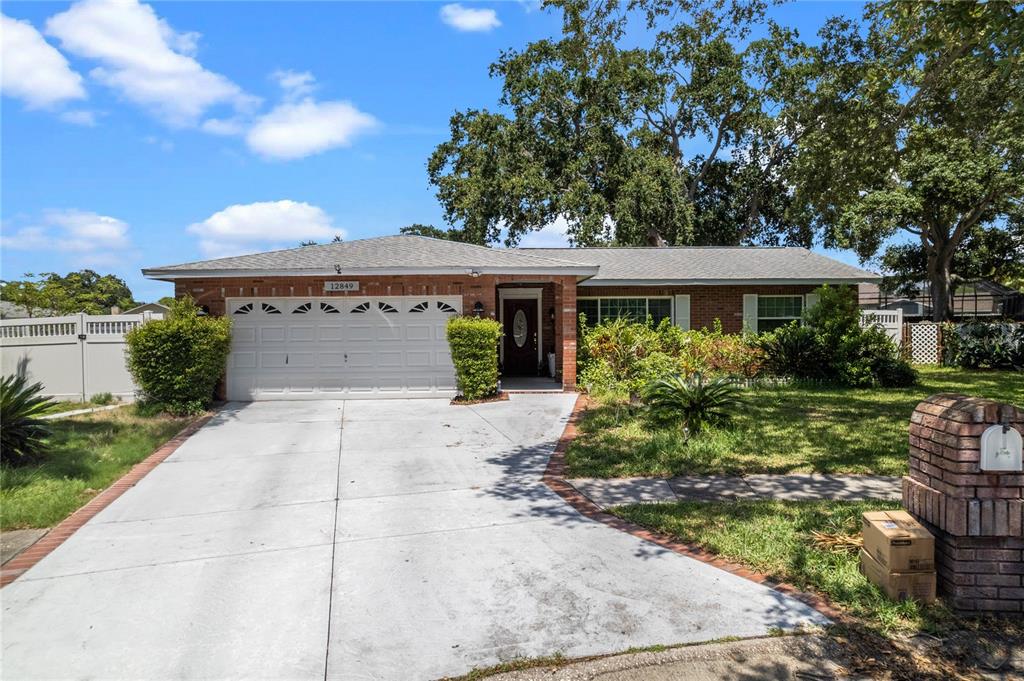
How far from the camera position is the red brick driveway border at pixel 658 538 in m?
4.23

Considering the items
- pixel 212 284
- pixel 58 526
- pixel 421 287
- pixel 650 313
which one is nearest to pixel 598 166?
pixel 650 313

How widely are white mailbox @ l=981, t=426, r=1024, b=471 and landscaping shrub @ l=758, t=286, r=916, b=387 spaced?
1173 cm

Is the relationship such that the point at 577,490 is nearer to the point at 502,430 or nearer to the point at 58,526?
the point at 502,430

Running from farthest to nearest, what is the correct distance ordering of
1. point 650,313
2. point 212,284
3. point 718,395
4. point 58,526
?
A: point 650,313 → point 212,284 → point 718,395 → point 58,526

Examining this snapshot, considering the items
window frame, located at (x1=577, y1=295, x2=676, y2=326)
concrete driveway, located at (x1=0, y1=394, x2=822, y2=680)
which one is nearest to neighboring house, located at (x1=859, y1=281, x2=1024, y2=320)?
window frame, located at (x1=577, y1=295, x2=676, y2=326)

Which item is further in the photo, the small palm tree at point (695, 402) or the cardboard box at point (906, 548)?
the small palm tree at point (695, 402)

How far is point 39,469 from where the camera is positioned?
24.6ft

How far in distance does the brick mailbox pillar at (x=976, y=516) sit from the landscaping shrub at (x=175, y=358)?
11.4 metres

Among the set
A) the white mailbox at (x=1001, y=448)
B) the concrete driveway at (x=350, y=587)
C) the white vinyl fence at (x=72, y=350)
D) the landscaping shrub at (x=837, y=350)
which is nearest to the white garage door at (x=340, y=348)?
the white vinyl fence at (x=72, y=350)

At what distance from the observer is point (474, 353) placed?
42.8ft

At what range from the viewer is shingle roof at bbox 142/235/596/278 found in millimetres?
13164

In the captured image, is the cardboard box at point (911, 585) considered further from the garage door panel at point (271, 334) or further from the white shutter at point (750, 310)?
the white shutter at point (750, 310)

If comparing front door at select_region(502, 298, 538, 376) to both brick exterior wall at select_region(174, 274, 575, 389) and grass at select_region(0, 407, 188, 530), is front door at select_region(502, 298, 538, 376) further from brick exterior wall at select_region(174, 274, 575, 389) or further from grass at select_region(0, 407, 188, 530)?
grass at select_region(0, 407, 188, 530)

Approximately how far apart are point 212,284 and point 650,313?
38.0ft
